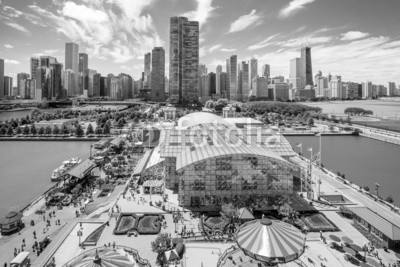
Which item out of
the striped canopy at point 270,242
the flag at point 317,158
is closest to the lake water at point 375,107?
the flag at point 317,158

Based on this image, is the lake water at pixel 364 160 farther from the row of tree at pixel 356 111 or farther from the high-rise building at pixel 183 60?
the high-rise building at pixel 183 60

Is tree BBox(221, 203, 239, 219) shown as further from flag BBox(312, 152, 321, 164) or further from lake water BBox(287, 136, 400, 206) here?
lake water BBox(287, 136, 400, 206)

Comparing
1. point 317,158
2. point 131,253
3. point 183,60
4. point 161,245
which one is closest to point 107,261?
point 131,253

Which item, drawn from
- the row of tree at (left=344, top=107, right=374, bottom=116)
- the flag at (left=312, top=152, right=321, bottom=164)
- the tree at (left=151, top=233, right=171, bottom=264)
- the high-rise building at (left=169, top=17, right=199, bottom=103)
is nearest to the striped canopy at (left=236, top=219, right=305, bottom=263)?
the tree at (left=151, top=233, right=171, bottom=264)

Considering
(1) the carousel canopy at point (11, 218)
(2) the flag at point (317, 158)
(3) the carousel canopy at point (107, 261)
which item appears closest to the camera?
(3) the carousel canopy at point (107, 261)

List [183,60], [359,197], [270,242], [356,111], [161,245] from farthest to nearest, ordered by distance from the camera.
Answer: [183,60]
[356,111]
[359,197]
[161,245]
[270,242]

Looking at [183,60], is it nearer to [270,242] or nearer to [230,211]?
[230,211]
